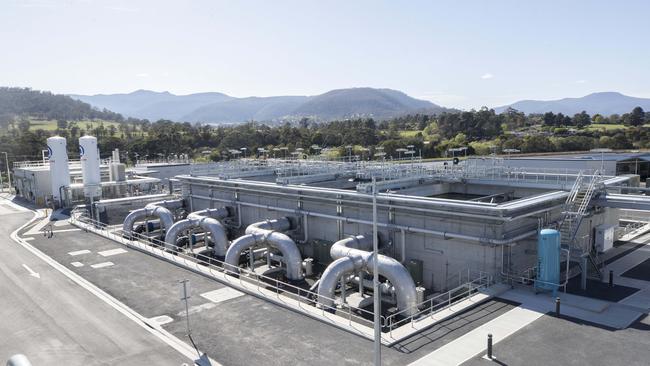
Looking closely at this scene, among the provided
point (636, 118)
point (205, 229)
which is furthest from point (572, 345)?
point (636, 118)

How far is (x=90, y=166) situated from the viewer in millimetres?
56500

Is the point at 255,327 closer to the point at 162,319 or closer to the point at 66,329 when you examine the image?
the point at 162,319

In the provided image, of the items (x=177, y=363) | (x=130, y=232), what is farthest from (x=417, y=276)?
(x=130, y=232)

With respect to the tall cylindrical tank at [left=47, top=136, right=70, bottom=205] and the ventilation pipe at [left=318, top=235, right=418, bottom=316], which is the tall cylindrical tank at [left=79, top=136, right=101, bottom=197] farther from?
the ventilation pipe at [left=318, top=235, right=418, bottom=316]

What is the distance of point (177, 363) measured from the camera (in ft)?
56.2

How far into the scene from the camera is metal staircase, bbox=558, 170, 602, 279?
2414 centimetres

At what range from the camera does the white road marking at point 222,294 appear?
925 inches

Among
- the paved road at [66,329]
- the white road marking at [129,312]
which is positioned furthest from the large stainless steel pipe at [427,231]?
the paved road at [66,329]

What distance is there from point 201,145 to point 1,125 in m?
114

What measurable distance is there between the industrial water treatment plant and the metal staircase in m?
0.08

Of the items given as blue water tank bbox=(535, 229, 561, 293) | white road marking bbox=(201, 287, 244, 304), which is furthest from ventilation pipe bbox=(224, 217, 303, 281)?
blue water tank bbox=(535, 229, 561, 293)

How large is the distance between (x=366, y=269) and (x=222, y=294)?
7.58 meters

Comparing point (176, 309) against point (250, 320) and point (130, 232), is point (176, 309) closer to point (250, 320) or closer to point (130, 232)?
point (250, 320)

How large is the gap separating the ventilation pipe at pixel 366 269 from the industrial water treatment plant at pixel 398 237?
0.05 m
